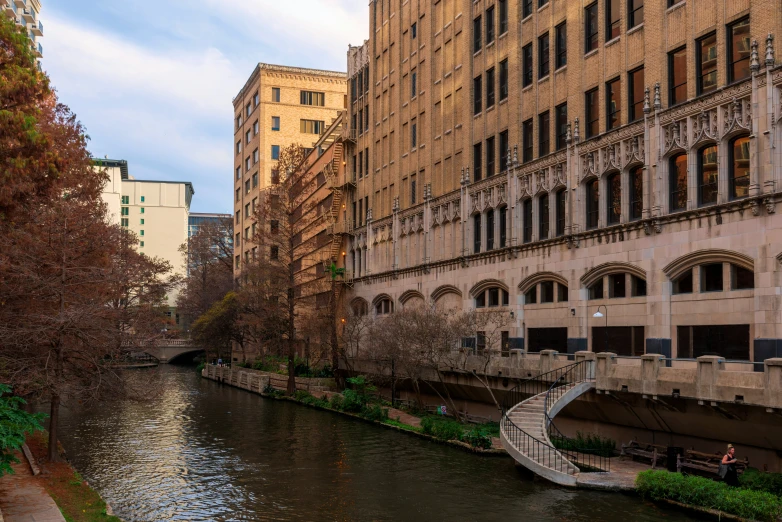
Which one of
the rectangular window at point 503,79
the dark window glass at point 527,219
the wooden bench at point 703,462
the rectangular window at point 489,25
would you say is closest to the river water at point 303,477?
the wooden bench at point 703,462

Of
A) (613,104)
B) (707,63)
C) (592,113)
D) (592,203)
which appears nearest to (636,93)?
(613,104)

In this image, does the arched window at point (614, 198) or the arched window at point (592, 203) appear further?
the arched window at point (592, 203)

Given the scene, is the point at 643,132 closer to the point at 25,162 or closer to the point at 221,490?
the point at 221,490

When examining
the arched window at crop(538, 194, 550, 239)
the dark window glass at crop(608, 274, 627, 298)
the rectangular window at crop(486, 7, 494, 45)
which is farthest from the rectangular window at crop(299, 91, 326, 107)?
the dark window glass at crop(608, 274, 627, 298)

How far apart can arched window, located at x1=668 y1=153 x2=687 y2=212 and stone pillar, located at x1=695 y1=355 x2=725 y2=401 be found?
8.78 m

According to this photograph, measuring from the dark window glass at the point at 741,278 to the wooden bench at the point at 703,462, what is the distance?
6.21 m

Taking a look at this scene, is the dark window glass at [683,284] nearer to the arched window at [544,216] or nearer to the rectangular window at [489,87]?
the arched window at [544,216]

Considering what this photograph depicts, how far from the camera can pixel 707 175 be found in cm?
3066

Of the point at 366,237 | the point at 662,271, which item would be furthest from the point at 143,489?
the point at 366,237

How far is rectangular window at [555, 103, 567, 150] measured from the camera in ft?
131

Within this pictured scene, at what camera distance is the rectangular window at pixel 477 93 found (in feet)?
159

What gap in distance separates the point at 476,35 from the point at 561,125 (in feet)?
40.0

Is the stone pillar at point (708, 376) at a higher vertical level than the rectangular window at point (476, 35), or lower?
lower

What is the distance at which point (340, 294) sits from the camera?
67125 mm
